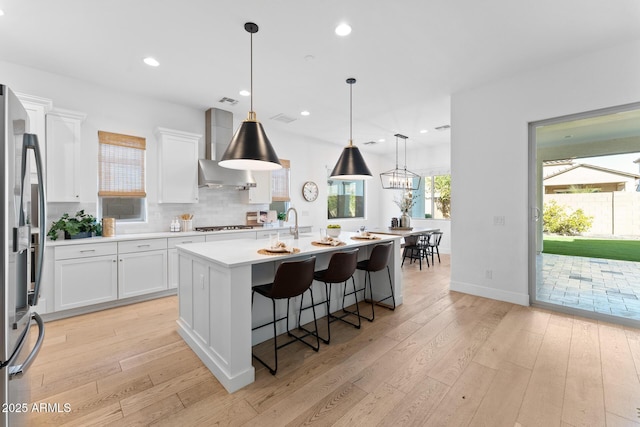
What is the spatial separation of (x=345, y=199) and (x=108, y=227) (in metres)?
5.57

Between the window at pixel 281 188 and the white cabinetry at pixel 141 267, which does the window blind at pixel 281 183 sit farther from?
the white cabinetry at pixel 141 267

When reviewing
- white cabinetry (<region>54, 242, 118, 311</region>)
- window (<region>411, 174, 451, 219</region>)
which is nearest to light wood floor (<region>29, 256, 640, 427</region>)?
white cabinetry (<region>54, 242, 118, 311</region>)

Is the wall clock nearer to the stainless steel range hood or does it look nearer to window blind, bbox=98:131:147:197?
the stainless steel range hood

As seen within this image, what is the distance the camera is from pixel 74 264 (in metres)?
Result: 3.36

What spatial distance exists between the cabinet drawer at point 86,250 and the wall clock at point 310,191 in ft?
12.9

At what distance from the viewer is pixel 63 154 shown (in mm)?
3529

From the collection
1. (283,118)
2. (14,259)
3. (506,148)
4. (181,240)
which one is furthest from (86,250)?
(506,148)

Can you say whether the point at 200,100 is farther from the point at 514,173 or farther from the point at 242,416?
the point at 514,173

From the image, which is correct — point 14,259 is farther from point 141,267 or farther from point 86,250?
point 141,267

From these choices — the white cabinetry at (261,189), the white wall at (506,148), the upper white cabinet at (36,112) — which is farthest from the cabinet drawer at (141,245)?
the white wall at (506,148)

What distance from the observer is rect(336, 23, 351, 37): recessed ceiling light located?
2.70 m

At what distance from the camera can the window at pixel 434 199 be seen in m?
7.83

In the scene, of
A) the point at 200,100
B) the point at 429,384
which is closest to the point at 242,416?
the point at 429,384

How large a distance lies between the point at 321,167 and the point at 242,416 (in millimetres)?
5918
